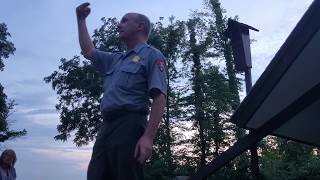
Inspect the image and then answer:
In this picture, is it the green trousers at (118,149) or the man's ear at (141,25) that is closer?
the green trousers at (118,149)

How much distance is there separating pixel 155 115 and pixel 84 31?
99 centimetres

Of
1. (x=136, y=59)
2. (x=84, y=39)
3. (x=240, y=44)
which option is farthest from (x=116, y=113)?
(x=240, y=44)

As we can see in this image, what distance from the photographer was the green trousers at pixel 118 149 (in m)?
2.65

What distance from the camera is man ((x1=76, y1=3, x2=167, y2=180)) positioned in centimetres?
264

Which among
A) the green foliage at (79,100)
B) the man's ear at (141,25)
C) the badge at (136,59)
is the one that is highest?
the green foliage at (79,100)

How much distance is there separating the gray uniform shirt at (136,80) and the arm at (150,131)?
6cm

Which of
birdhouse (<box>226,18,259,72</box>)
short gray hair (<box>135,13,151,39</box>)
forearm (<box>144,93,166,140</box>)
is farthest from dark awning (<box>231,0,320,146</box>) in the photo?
forearm (<box>144,93,166,140</box>)

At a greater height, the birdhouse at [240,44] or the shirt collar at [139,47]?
the birdhouse at [240,44]

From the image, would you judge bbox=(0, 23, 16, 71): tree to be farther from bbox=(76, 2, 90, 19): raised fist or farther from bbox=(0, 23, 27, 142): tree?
bbox=(76, 2, 90, 19): raised fist

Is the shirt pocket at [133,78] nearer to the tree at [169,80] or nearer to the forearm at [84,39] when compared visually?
the forearm at [84,39]

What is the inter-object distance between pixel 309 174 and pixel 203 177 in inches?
510

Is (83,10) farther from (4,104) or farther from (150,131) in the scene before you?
(4,104)

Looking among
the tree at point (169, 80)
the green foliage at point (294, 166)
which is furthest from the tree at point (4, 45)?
the green foliage at point (294, 166)

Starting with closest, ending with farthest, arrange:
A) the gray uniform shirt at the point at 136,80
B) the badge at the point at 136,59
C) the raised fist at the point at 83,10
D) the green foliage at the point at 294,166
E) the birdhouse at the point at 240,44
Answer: the gray uniform shirt at the point at 136,80
the badge at the point at 136,59
the raised fist at the point at 83,10
the birdhouse at the point at 240,44
the green foliage at the point at 294,166
